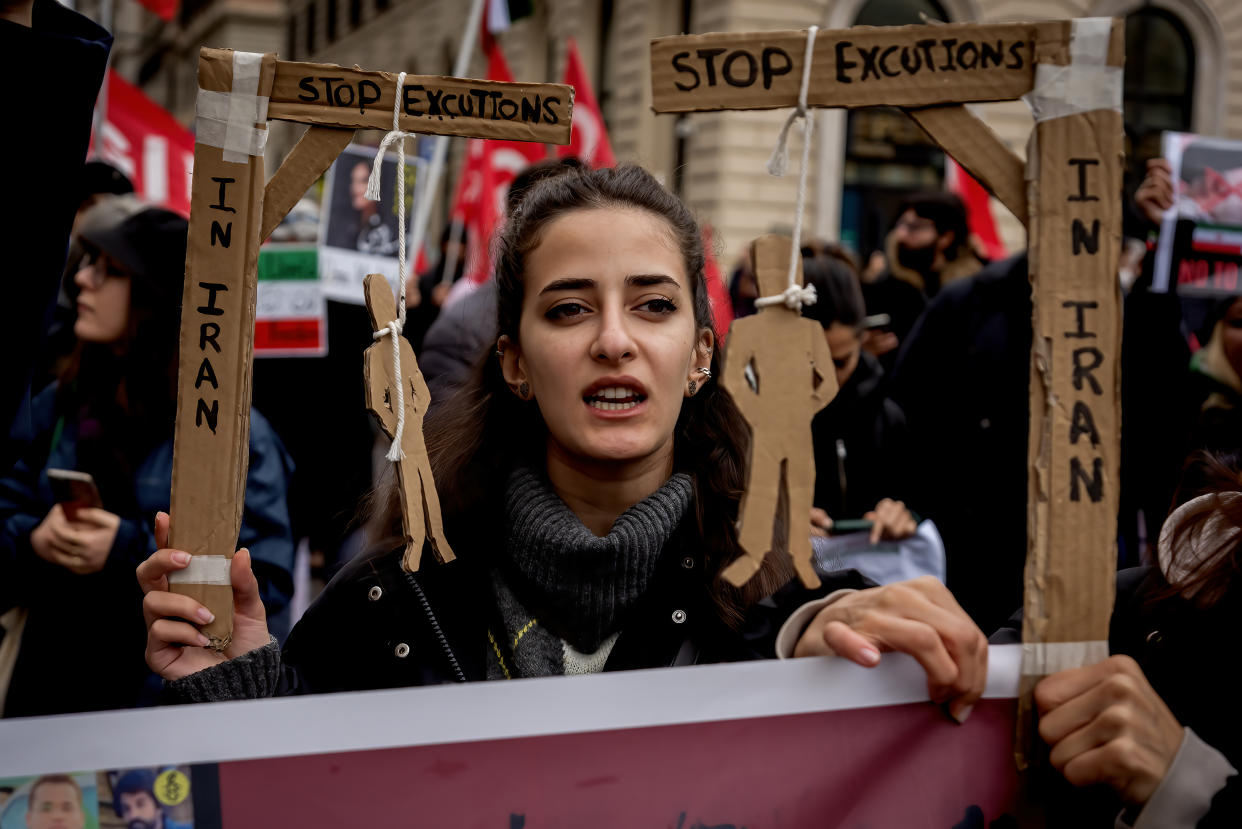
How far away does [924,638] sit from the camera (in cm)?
Result: 116

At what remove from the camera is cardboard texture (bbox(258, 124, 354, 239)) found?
127 centimetres

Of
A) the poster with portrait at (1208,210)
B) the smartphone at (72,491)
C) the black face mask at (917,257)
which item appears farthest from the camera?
the black face mask at (917,257)

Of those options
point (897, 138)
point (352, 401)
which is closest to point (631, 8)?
point (897, 138)

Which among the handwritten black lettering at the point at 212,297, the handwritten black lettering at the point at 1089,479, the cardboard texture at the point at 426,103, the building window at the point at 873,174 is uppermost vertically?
the building window at the point at 873,174

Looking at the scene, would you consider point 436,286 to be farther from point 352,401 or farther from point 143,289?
Answer: point 143,289

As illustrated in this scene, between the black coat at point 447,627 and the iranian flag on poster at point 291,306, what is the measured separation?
274 cm

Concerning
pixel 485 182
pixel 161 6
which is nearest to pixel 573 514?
pixel 485 182

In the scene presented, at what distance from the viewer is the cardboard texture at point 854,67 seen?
1180 mm

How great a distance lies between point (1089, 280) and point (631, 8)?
14.8m

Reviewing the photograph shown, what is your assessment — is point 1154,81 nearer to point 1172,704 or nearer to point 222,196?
point 1172,704

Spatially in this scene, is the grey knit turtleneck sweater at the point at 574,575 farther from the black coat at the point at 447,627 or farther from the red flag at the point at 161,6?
the red flag at the point at 161,6

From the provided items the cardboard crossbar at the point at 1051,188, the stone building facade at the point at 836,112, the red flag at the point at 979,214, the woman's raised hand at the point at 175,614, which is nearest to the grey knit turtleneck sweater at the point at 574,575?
the woman's raised hand at the point at 175,614

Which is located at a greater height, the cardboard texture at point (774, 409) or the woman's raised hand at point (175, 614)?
the cardboard texture at point (774, 409)

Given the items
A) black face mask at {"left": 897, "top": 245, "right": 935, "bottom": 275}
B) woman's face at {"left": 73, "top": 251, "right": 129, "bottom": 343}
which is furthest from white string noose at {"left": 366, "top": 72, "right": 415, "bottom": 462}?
black face mask at {"left": 897, "top": 245, "right": 935, "bottom": 275}
